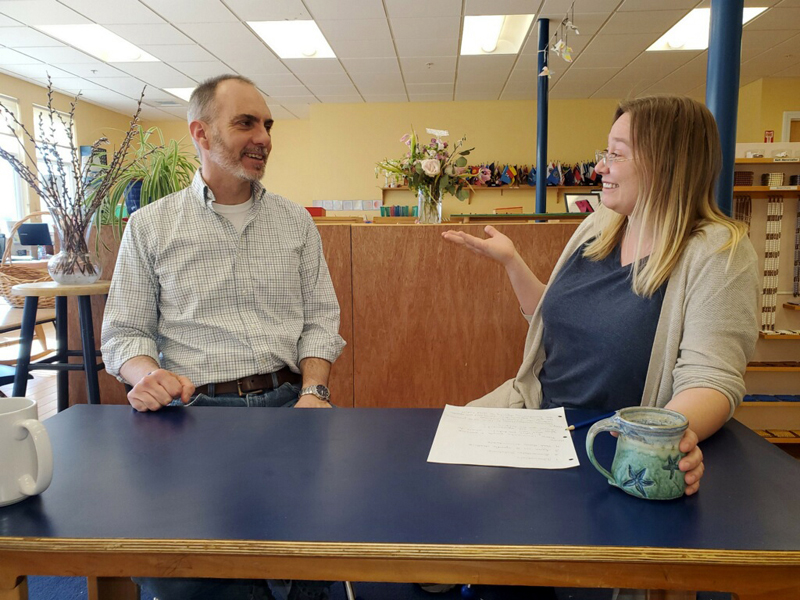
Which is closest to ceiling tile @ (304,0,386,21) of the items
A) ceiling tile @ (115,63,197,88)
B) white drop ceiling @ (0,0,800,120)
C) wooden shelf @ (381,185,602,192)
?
white drop ceiling @ (0,0,800,120)

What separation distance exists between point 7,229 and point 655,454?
9056mm

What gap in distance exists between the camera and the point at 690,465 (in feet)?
2.31

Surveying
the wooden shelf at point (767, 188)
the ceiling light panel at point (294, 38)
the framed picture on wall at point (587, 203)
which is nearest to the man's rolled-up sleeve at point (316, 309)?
the framed picture on wall at point (587, 203)

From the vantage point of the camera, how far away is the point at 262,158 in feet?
5.43

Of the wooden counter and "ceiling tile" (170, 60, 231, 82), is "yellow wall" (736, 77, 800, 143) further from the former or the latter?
the wooden counter

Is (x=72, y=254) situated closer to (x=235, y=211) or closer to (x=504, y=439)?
(x=235, y=211)

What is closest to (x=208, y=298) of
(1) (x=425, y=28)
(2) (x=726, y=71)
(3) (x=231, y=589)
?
(3) (x=231, y=589)

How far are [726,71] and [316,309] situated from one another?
1.67 metres

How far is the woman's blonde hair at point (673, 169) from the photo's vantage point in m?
1.20

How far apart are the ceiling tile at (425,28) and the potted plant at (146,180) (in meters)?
3.72

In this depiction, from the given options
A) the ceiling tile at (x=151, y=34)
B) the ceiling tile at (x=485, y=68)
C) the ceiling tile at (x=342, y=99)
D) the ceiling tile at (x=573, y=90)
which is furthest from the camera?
the ceiling tile at (x=342, y=99)

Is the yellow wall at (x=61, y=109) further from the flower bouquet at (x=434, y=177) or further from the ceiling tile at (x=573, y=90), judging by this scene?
the ceiling tile at (x=573, y=90)

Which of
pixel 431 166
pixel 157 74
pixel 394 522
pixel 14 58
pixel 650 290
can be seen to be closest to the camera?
pixel 394 522

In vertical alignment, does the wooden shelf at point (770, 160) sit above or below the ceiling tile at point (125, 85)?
below
